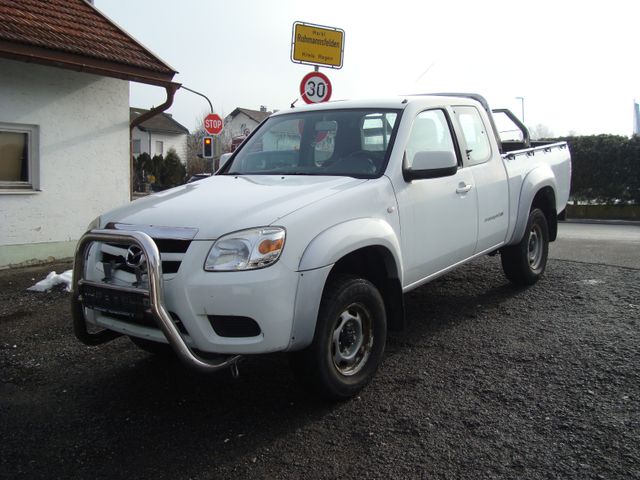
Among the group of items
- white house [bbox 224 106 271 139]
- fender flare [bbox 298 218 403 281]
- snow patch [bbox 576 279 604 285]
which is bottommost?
snow patch [bbox 576 279 604 285]

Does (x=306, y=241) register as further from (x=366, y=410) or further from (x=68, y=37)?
(x=68, y=37)

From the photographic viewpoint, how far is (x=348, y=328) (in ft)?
11.9

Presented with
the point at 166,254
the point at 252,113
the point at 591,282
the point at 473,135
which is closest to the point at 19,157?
the point at 166,254

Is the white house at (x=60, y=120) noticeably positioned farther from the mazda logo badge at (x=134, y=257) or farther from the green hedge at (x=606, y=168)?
the green hedge at (x=606, y=168)

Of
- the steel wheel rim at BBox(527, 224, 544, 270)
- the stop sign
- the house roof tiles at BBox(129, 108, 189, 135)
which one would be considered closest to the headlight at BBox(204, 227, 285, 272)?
the steel wheel rim at BBox(527, 224, 544, 270)

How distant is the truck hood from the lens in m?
3.20

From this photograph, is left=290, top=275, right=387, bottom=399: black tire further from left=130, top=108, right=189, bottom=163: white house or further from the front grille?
left=130, top=108, right=189, bottom=163: white house

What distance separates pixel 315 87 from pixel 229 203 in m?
6.55

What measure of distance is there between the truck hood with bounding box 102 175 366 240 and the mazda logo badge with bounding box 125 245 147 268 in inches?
7.3

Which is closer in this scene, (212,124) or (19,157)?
(19,157)

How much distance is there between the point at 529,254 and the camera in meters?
6.37

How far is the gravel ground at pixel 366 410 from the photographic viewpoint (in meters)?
2.94

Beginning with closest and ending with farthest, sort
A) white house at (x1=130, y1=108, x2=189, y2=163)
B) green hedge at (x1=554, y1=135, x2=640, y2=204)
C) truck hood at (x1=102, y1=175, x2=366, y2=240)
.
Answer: truck hood at (x1=102, y1=175, x2=366, y2=240) < green hedge at (x1=554, y1=135, x2=640, y2=204) < white house at (x1=130, y1=108, x2=189, y2=163)

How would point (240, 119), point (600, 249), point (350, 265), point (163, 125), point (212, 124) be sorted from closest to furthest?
point (350, 265)
point (600, 249)
point (212, 124)
point (163, 125)
point (240, 119)
